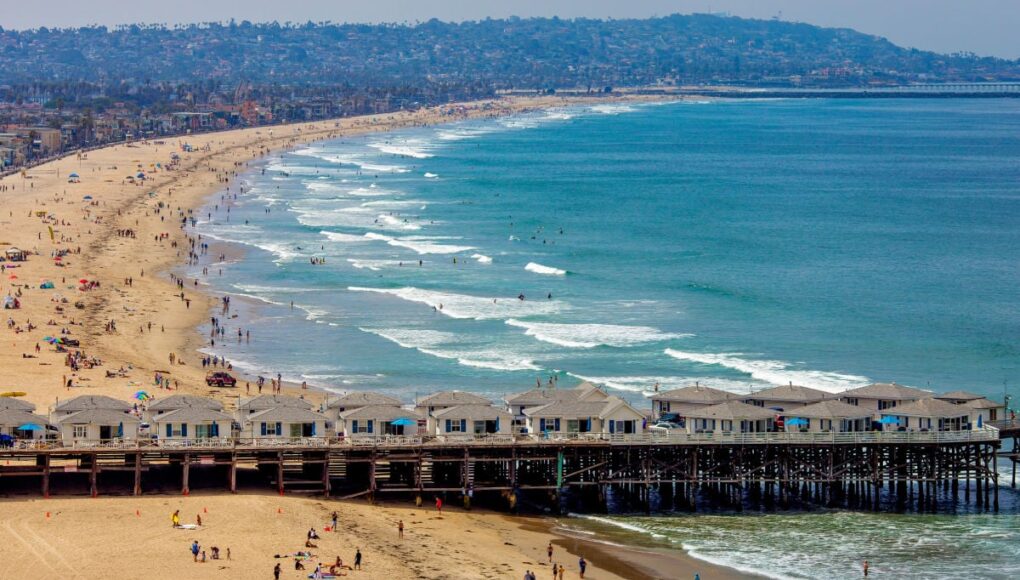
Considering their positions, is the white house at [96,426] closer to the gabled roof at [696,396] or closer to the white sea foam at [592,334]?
the gabled roof at [696,396]

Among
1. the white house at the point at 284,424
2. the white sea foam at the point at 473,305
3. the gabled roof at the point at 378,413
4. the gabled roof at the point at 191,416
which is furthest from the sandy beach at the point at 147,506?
the white sea foam at the point at 473,305

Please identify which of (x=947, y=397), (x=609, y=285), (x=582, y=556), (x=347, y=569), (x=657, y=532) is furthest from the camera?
(x=609, y=285)

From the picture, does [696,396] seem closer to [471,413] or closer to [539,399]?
[539,399]

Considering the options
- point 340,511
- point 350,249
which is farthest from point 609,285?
point 340,511

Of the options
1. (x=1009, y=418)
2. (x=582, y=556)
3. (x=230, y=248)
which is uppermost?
(x=230, y=248)

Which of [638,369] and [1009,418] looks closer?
[1009,418]

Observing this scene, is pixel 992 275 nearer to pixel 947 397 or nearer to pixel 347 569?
pixel 947 397

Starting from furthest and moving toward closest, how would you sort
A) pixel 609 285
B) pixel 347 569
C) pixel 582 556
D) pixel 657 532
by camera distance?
pixel 609 285 → pixel 657 532 → pixel 582 556 → pixel 347 569
